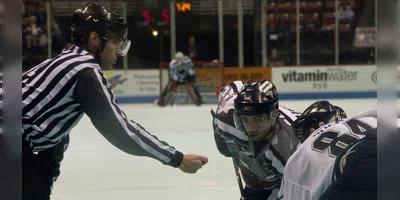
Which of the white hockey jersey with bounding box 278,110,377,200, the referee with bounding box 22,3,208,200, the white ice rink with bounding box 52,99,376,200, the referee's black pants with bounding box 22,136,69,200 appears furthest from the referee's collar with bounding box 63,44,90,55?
the white ice rink with bounding box 52,99,376,200

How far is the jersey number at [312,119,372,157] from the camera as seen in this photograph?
895 mm

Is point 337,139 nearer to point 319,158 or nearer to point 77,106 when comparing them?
point 319,158

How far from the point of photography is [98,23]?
1718 millimetres

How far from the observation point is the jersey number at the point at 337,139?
2.94 ft

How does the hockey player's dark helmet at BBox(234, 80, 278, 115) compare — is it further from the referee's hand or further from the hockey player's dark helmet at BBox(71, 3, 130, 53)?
the hockey player's dark helmet at BBox(71, 3, 130, 53)

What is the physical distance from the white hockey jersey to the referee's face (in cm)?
88

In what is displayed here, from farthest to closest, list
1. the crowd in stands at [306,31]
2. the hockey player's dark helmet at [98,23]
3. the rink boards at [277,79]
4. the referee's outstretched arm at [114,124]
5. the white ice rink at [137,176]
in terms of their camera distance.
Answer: the crowd in stands at [306,31]
the rink boards at [277,79]
the white ice rink at [137,176]
the hockey player's dark helmet at [98,23]
the referee's outstretched arm at [114,124]

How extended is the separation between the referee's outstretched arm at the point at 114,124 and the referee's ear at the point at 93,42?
111 mm

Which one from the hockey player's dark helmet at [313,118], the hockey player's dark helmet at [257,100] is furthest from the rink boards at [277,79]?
the hockey player's dark helmet at [313,118]

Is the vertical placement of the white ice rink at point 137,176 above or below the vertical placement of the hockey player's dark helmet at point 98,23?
below

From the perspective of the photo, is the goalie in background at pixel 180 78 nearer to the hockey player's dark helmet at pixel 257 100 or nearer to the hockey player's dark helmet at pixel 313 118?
the hockey player's dark helmet at pixel 257 100

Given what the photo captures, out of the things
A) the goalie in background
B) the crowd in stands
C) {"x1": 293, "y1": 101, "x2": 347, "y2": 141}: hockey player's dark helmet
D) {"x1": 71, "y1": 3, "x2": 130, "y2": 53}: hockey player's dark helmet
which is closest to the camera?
{"x1": 293, "y1": 101, "x2": 347, "y2": 141}: hockey player's dark helmet

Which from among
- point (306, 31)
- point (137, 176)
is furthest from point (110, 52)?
point (306, 31)

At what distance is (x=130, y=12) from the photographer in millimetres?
10648
